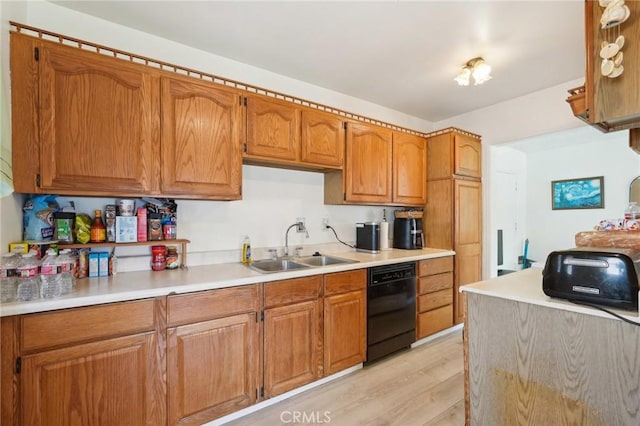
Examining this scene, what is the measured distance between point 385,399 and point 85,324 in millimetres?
1846

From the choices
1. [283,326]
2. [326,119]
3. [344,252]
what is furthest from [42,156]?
[344,252]

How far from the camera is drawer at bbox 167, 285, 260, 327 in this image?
1.48m

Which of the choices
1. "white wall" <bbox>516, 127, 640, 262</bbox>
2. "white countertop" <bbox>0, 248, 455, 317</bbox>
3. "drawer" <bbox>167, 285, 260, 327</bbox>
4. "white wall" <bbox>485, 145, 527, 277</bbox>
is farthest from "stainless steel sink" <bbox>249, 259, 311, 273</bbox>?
"white wall" <bbox>516, 127, 640, 262</bbox>

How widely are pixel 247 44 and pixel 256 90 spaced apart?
0.36 meters

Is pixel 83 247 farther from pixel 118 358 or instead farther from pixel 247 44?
pixel 247 44

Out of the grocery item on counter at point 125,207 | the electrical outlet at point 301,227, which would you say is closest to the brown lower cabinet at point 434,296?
the electrical outlet at point 301,227

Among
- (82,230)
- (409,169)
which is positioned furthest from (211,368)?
(409,169)

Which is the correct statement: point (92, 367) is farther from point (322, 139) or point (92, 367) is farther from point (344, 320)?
point (322, 139)

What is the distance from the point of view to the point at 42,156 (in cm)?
139

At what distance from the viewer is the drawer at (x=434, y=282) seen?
2.68 m

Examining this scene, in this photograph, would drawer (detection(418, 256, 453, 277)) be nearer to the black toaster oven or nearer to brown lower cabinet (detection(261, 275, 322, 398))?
brown lower cabinet (detection(261, 275, 322, 398))

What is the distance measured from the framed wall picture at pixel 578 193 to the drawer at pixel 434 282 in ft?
10.2

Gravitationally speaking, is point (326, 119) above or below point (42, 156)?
above

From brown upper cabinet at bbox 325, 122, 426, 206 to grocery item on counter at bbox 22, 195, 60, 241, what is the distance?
6.65ft
